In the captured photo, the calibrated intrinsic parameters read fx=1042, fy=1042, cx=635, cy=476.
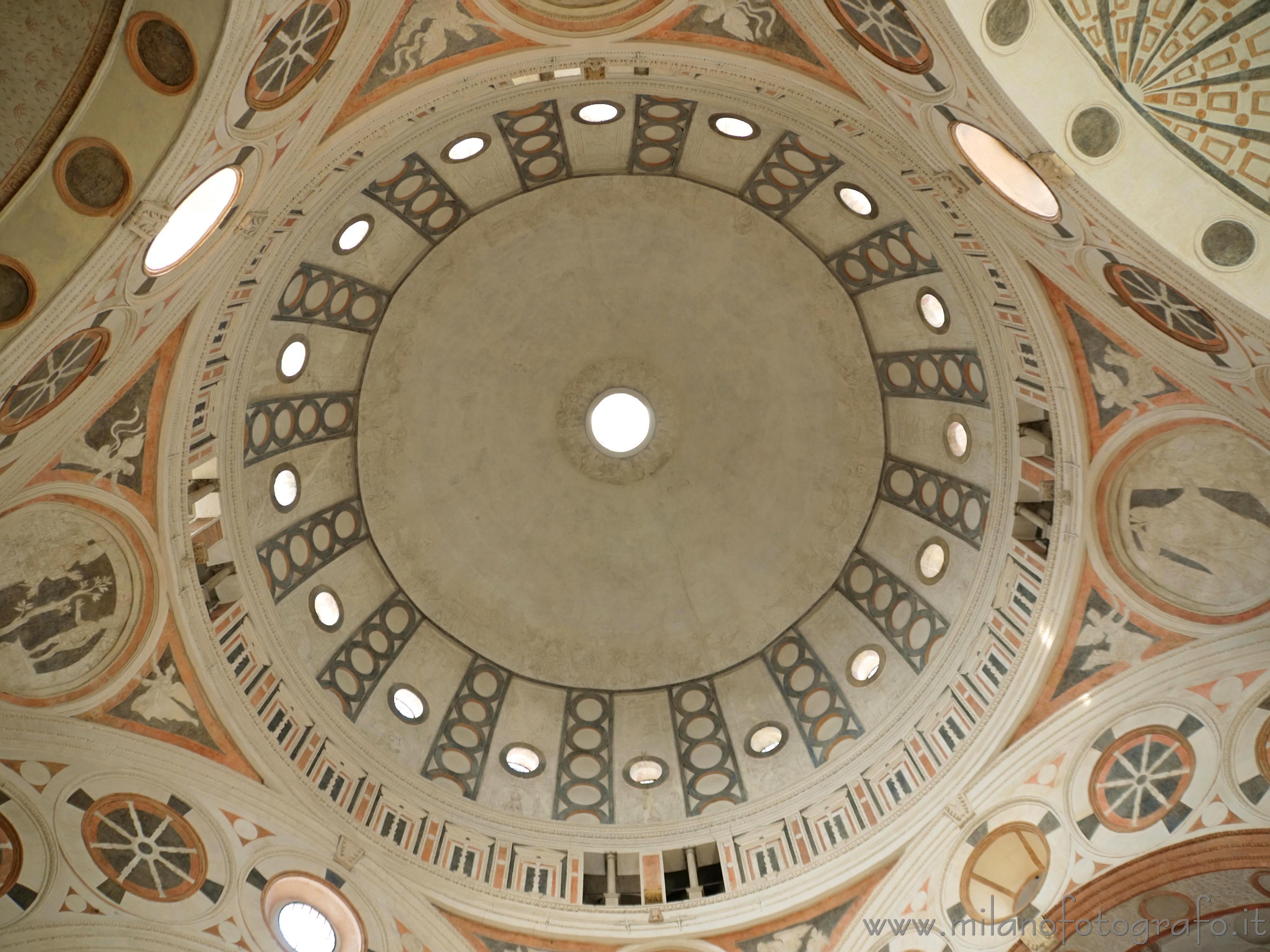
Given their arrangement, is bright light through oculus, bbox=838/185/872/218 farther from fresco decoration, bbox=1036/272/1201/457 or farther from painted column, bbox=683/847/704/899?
painted column, bbox=683/847/704/899

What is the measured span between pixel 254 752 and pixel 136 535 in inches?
137

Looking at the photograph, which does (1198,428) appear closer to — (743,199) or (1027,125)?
(1027,125)

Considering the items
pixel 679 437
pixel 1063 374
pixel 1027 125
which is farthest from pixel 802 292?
pixel 1027 125

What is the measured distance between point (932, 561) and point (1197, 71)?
10247 mm

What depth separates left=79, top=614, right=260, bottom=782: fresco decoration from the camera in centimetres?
1330

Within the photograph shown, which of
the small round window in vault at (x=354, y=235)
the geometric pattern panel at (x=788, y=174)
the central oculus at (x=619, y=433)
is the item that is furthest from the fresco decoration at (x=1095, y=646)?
the small round window in vault at (x=354, y=235)

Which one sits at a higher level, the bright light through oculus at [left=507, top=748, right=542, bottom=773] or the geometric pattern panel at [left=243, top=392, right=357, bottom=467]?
the geometric pattern panel at [left=243, top=392, right=357, bottom=467]

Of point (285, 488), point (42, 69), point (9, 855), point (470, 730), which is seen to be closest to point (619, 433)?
point (470, 730)

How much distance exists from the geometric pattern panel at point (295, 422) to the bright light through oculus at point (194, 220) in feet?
14.7

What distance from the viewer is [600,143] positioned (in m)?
17.1

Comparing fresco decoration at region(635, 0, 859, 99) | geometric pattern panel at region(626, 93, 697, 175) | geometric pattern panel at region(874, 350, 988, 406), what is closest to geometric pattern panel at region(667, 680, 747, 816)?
geometric pattern panel at region(874, 350, 988, 406)

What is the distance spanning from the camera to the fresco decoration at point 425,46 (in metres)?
11.6

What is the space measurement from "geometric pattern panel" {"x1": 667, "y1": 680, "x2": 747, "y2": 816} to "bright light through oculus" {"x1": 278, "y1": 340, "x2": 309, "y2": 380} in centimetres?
902

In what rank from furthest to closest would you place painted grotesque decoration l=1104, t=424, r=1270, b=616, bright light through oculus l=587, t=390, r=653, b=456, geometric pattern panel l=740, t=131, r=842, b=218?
bright light through oculus l=587, t=390, r=653, b=456
geometric pattern panel l=740, t=131, r=842, b=218
painted grotesque decoration l=1104, t=424, r=1270, b=616
